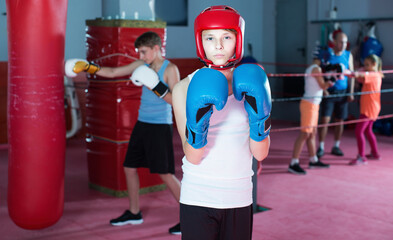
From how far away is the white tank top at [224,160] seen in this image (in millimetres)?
1635

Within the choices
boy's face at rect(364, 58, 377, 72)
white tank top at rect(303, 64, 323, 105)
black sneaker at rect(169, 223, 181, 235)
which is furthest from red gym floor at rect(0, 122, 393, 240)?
boy's face at rect(364, 58, 377, 72)

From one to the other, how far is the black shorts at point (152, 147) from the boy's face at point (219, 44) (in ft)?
5.60

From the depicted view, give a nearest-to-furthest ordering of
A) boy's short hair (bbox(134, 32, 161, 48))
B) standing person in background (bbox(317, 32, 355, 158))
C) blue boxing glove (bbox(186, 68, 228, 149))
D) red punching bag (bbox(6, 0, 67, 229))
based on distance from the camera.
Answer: blue boxing glove (bbox(186, 68, 228, 149)) → red punching bag (bbox(6, 0, 67, 229)) → boy's short hair (bbox(134, 32, 161, 48)) → standing person in background (bbox(317, 32, 355, 158))

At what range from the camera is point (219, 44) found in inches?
62.7

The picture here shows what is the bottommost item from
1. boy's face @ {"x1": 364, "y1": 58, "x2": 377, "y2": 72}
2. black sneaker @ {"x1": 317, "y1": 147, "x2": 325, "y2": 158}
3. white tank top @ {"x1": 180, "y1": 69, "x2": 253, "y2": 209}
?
black sneaker @ {"x1": 317, "y1": 147, "x2": 325, "y2": 158}

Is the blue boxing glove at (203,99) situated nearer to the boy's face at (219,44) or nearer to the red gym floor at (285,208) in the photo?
the boy's face at (219,44)

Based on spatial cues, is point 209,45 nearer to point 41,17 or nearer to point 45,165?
point 41,17

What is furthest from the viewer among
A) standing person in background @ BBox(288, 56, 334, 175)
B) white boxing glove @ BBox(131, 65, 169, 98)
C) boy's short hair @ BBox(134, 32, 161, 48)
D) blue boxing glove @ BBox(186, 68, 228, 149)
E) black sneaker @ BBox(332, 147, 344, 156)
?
black sneaker @ BBox(332, 147, 344, 156)

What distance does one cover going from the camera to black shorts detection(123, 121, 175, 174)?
3.27 m

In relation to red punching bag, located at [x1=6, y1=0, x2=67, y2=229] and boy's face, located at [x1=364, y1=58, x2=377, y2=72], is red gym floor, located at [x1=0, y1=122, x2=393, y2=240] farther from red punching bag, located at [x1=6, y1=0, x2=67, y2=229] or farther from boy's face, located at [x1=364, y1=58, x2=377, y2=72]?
boy's face, located at [x1=364, y1=58, x2=377, y2=72]

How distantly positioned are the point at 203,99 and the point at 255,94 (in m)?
0.16

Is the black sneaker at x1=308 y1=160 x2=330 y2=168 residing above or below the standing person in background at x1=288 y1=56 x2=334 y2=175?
below

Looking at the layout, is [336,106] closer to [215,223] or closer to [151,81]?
[151,81]

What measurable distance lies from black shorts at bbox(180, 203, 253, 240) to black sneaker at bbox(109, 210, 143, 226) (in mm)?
1757
